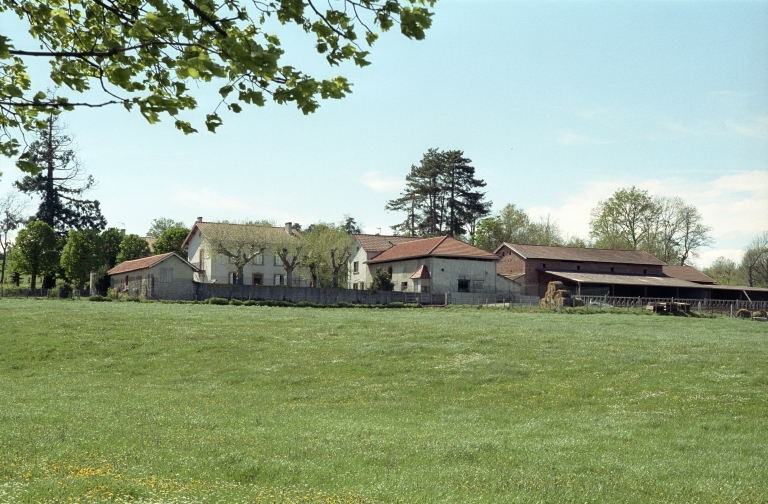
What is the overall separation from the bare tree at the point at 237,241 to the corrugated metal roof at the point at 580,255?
29573 mm

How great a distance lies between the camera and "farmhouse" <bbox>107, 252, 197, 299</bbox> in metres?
61.8

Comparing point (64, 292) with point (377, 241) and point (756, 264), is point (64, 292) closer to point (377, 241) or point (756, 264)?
point (377, 241)

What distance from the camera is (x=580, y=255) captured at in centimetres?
8394

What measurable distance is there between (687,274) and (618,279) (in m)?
19.8

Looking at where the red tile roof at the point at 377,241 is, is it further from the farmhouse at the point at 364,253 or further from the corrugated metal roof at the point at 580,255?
the corrugated metal roof at the point at 580,255

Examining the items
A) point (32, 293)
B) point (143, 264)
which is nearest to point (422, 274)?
point (143, 264)

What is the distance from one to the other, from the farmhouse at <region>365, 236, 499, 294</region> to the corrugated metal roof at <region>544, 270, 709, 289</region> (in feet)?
24.9

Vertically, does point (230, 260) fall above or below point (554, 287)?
above

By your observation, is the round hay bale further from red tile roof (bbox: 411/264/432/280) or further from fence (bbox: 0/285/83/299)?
fence (bbox: 0/285/83/299)

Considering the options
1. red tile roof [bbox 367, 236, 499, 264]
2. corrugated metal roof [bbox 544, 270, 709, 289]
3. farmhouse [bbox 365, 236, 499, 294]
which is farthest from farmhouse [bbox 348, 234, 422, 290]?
corrugated metal roof [bbox 544, 270, 709, 289]

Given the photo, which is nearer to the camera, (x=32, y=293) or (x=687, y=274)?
→ (x=32, y=293)

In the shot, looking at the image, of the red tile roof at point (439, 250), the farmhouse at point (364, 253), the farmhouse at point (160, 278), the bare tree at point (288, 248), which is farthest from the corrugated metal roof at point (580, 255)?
the farmhouse at point (160, 278)

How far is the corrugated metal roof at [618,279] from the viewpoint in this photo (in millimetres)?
72688

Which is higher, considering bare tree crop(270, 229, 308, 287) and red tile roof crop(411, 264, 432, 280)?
bare tree crop(270, 229, 308, 287)
